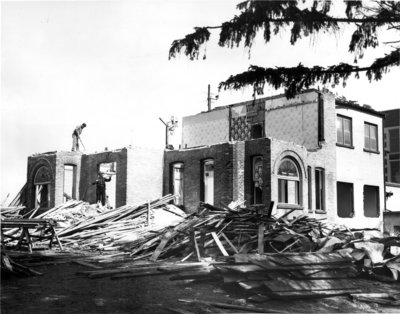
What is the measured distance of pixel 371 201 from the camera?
1112 inches

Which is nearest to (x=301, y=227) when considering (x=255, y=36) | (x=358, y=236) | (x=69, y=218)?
(x=358, y=236)

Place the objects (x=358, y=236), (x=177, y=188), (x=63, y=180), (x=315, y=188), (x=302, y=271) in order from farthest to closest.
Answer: (x=177, y=188) < (x=63, y=180) < (x=315, y=188) < (x=358, y=236) < (x=302, y=271)

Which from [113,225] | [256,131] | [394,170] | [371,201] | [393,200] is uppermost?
[256,131]

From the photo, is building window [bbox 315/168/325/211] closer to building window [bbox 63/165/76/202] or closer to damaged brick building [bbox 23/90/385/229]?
damaged brick building [bbox 23/90/385/229]

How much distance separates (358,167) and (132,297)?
21300 millimetres

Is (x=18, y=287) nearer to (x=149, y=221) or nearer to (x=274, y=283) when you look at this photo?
(x=274, y=283)

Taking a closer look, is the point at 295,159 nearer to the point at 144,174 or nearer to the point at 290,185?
the point at 290,185

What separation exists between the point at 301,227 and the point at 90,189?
55.0 ft

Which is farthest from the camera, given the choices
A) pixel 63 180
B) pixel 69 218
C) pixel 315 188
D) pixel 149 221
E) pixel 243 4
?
pixel 63 180

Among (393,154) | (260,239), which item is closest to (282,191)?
(260,239)

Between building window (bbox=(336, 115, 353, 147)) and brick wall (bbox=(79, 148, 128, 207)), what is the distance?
11370mm

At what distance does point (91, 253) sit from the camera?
42.8ft

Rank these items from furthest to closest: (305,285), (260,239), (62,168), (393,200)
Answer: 1. (393,200)
2. (62,168)
3. (260,239)
4. (305,285)

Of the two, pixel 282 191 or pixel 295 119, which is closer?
pixel 282 191
